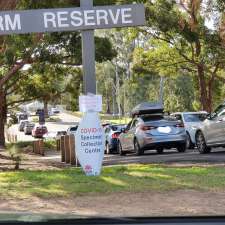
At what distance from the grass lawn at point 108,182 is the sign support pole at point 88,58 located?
1701 mm

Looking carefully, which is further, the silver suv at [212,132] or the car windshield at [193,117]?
the car windshield at [193,117]

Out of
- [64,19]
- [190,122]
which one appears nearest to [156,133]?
[190,122]

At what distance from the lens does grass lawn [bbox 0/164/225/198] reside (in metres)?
9.73

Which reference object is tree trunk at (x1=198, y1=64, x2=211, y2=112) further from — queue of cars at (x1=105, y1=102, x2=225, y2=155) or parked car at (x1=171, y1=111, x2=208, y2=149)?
queue of cars at (x1=105, y1=102, x2=225, y2=155)

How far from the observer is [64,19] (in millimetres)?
11359

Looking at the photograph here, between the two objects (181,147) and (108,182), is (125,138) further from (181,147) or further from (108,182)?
(108,182)

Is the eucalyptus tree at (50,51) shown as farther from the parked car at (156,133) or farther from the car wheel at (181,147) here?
the car wheel at (181,147)

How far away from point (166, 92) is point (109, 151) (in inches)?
1884

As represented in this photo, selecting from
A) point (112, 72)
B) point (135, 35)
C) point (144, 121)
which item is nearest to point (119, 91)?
point (112, 72)

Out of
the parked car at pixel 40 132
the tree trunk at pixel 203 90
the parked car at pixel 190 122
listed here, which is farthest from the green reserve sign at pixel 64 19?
the parked car at pixel 40 132

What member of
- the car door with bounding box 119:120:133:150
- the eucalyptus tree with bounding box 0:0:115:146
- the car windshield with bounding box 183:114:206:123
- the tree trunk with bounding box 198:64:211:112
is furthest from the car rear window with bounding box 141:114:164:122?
the tree trunk with bounding box 198:64:211:112

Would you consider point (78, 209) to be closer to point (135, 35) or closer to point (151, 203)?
point (151, 203)

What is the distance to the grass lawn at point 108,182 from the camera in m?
9.73

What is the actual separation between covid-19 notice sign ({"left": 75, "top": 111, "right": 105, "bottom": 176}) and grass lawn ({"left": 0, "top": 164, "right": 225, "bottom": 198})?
0.23 meters
